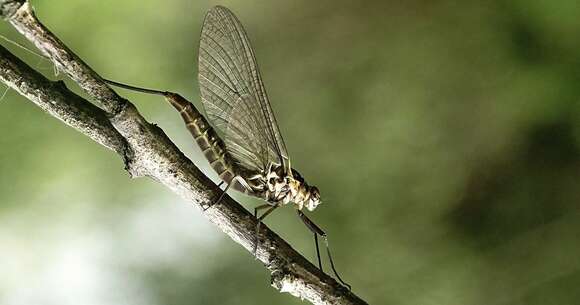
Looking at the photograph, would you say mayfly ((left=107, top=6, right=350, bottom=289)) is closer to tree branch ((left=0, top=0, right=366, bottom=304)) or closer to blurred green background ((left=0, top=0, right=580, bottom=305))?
tree branch ((left=0, top=0, right=366, bottom=304))

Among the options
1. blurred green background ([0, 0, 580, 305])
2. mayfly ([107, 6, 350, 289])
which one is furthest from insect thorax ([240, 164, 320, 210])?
blurred green background ([0, 0, 580, 305])

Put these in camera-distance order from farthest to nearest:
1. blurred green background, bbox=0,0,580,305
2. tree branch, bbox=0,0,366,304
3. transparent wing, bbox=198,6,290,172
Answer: blurred green background, bbox=0,0,580,305, transparent wing, bbox=198,6,290,172, tree branch, bbox=0,0,366,304

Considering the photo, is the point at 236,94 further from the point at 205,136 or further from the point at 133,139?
the point at 133,139

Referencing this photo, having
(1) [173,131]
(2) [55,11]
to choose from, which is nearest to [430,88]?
(1) [173,131]

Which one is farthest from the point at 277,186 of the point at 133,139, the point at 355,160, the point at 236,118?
the point at 355,160

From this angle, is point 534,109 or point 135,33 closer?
point 135,33

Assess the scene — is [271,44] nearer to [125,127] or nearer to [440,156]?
[440,156]

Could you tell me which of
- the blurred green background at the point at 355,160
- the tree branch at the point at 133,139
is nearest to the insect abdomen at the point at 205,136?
the tree branch at the point at 133,139
